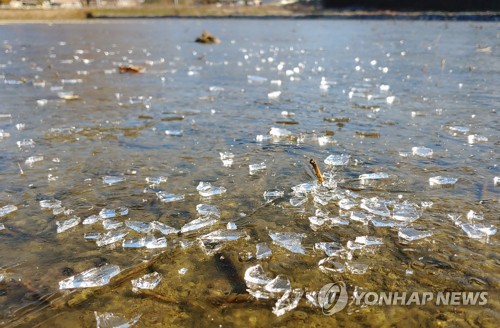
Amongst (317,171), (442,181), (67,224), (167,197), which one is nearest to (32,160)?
(67,224)

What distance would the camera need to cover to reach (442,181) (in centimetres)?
314

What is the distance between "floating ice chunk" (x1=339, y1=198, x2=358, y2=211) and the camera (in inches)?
109

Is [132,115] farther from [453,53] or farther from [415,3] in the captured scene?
[415,3]

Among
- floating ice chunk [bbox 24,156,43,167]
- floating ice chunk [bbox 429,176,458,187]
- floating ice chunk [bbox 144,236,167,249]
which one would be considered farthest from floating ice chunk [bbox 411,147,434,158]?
floating ice chunk [bbox 24,156,43,167]

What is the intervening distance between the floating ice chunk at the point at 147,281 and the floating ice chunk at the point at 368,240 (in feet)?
3.89

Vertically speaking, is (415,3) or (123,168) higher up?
(415,3)

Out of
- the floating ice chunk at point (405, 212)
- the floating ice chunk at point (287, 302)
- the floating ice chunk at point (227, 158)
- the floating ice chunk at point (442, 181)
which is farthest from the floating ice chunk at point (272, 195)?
the floating ice chunk at point (442, 181)

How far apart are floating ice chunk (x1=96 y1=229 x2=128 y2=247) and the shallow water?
0.17 ft

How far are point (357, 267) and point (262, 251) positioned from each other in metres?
0.54

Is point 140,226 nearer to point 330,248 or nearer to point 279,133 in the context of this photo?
point 330,248

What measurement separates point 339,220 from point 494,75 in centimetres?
741

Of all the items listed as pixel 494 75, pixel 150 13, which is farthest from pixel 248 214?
pixel 150 13

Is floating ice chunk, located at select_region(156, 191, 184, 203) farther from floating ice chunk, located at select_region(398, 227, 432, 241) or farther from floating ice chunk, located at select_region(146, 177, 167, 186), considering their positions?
floating ice chunk, located at select_region(398, 227, 432, 241)

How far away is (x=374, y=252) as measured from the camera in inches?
88.4
